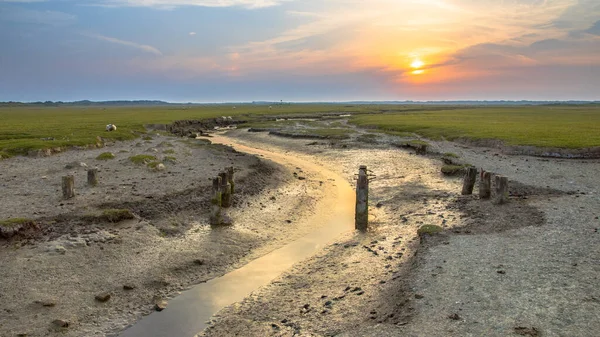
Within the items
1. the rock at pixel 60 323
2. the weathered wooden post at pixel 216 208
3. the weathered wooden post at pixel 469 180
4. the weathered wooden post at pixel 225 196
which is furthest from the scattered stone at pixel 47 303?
A: the weathered wooden post at pixel 469 180

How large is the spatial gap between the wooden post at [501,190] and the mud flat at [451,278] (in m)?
0.42

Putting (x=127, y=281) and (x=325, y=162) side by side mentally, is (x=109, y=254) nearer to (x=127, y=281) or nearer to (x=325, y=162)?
(x=127, y=281)

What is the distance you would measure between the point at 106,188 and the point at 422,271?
1783 cm

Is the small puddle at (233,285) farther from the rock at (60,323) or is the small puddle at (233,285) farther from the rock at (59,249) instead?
the rock at (59,249)

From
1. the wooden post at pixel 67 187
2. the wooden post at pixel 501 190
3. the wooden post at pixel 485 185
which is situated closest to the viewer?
the wooden post at pixel 501 190

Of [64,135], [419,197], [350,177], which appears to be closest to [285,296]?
[419,197]

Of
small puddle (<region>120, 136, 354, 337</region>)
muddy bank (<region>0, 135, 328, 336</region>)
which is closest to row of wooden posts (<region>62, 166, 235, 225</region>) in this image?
muddy bank (<region>0, 135, 328, 336</region>)

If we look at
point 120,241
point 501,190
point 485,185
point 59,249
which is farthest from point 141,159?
point 501,190

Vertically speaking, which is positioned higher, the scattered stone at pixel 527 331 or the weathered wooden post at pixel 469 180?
the weathered wooden post at pixel 469 180

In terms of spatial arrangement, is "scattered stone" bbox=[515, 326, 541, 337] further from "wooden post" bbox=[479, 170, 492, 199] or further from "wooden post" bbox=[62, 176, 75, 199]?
"wooden post" bbox=[62, 176, 75, 199]

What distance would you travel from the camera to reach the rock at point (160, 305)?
1137 cm

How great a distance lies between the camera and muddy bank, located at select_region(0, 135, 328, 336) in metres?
11.0

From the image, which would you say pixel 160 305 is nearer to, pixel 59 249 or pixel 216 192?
pixel 59 249

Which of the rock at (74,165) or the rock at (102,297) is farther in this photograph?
the rock at (74,165)
